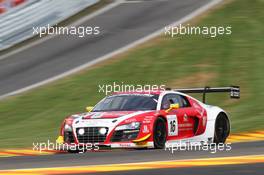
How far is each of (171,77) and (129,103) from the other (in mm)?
9283

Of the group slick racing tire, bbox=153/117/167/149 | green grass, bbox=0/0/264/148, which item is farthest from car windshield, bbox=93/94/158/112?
green grass, bbox=0/0/264/148

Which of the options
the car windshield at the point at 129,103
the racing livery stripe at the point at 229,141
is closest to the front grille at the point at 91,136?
the car windshield at the point at 129,103

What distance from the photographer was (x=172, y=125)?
14.0m

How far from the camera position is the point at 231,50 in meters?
25.6

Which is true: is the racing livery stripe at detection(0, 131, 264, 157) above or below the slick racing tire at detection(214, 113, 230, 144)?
below

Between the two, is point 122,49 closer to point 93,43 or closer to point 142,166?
point 93,43

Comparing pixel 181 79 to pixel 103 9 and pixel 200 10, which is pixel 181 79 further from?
pixel 103 9

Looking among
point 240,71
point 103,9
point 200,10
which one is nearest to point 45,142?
point 240,71

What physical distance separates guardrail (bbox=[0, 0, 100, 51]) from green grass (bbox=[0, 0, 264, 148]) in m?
5.30

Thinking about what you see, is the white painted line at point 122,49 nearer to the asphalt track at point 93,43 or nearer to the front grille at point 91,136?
the asphalt track at point 93,43

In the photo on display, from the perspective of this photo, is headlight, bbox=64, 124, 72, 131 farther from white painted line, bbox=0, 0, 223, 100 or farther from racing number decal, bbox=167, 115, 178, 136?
white painted line, bbox=0, 0, 223, 100

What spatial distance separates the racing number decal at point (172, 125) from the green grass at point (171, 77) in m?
3.90

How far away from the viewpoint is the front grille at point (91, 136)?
13203mm

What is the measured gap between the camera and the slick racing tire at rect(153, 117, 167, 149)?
43.6 feet
